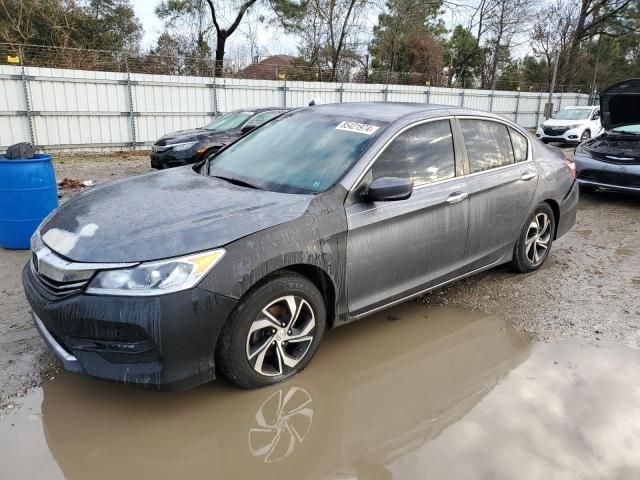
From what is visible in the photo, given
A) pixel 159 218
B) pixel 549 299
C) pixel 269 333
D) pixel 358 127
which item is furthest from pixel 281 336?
pixel 549 299

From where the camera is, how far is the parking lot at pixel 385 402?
97.6 inches

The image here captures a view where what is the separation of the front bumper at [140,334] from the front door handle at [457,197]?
1.86 meters

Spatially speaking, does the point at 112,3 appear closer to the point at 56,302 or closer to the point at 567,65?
the point at 56,302

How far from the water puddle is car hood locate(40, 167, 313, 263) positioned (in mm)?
902

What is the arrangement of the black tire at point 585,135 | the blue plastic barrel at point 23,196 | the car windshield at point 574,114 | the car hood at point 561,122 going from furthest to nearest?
the car windshield at point 574,114
the car hood at point 561,122
the black tire at point 585,135
the blue plastic barrel at point 23,196

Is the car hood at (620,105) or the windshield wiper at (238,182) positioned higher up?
the car hood at (620,105)

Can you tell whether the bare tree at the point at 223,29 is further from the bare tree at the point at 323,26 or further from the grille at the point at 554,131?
the grille at the point at 554,131

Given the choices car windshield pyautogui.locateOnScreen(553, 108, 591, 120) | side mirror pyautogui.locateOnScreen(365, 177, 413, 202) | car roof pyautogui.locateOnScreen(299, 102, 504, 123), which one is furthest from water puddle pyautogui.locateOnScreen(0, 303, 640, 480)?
car windshield pyautogui.locateOnScreen(553, 108, 591, 120)

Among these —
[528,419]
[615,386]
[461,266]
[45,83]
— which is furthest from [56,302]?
[45,83]

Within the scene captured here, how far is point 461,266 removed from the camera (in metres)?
3.97

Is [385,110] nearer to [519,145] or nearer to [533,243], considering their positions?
[519,145]

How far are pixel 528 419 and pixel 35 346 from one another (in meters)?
3.10

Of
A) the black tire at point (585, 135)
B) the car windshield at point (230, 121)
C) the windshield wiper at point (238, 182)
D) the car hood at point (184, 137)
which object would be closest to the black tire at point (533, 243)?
the windshield wiper at point (238, 182)

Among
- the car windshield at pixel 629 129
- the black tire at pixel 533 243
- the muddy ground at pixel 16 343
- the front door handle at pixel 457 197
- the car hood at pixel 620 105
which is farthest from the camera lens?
the car windshield at pixel 629 129
